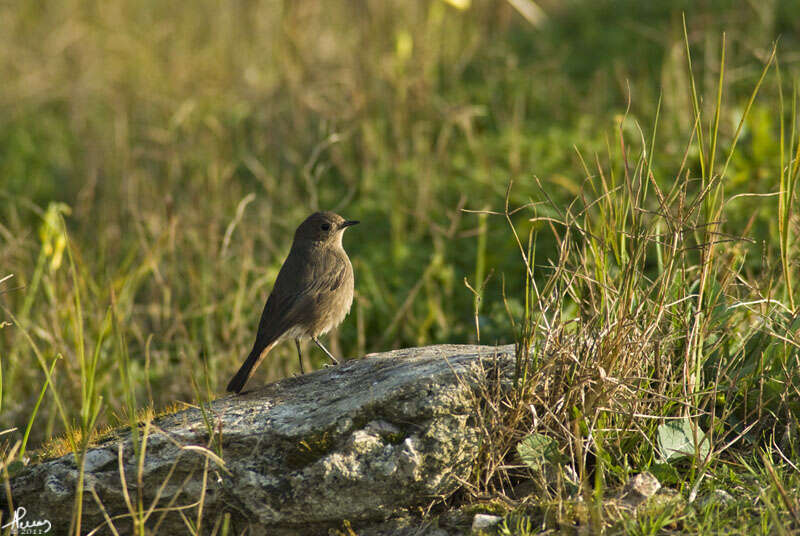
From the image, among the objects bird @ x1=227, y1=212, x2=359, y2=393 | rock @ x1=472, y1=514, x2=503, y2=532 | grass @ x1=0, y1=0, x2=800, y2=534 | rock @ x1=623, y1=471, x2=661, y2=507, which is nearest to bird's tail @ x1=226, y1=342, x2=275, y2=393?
bird @ x1=227, y1=212, x2=359, y2=393

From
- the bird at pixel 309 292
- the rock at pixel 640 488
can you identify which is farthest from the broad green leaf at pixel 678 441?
the bird at pixel 309 292

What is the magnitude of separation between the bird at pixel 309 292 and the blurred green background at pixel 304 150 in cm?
55

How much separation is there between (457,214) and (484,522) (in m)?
2.65

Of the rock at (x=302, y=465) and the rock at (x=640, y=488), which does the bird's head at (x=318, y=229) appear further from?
the rock at (x=640, y=488)

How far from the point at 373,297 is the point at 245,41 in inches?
184

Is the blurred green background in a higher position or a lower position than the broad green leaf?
higher

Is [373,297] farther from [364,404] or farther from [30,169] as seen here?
A: [30,169]

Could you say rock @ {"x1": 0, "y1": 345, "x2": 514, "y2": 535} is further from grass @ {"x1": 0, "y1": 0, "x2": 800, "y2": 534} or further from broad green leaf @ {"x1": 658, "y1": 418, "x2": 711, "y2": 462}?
broad green leaf @ {"x1": 658, "y1": 418, "x2": 711, "y2": 462}

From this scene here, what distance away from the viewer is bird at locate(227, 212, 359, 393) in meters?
4.28

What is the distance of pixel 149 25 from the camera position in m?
9.92

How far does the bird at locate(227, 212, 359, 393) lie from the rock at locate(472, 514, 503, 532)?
4.68 feet

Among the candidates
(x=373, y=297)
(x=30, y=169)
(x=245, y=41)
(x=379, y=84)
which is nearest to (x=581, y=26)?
(x=379, y=84)

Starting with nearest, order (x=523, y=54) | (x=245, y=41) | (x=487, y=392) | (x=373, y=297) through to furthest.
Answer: (x=487, y=392) < (x=373, y=297) < (x=523, y=54) < (x=245, y=41)

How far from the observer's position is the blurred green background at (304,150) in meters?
5.36
